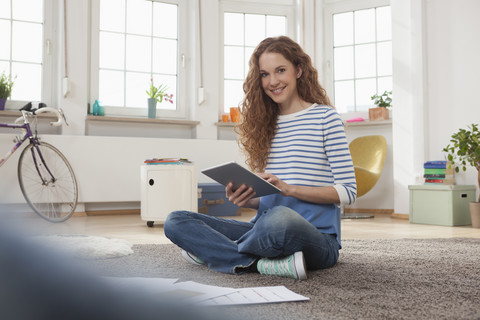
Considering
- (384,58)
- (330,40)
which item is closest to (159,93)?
(330,40)

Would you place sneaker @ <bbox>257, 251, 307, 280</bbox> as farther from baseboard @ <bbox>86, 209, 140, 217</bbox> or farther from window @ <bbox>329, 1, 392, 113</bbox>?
window @ <bbox>329, 1, 392, 113</bbox>

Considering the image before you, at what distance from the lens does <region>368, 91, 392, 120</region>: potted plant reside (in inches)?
185

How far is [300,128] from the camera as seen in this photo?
1.73 metres

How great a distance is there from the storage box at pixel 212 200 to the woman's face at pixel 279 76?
2.35 m

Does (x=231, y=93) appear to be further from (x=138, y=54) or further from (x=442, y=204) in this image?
(x=442, y=204)

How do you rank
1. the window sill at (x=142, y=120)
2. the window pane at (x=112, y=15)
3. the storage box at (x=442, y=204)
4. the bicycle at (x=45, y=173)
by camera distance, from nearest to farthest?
the storage box at (x=442, y=204) < the bicycle at (x=45, y=173) < the window sill at (x=142, y=120) < the window pane at (x=112, y=15)

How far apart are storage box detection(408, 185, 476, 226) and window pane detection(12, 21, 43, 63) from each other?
355 cm

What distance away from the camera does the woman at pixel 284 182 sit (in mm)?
1516

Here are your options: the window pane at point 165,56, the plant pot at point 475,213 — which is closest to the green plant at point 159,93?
the window pane at point 165,56

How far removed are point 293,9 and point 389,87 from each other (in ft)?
4.48

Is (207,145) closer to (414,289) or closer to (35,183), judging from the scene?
(35,183)

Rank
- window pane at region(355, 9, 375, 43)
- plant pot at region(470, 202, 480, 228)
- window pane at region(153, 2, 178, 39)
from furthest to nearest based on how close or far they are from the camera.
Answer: window pane at region(355, 9, 375, 43) < window pane at region(153, 2, 178, 39) < plant pot at region(470, 202, 480, 228)

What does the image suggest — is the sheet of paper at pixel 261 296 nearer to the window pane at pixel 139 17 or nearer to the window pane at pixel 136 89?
the window pane at pixel 136 89

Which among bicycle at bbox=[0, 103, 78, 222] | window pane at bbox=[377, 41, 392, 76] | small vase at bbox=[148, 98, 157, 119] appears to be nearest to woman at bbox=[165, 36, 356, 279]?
bicycle at bbox=[0, 103, 78, 222]
